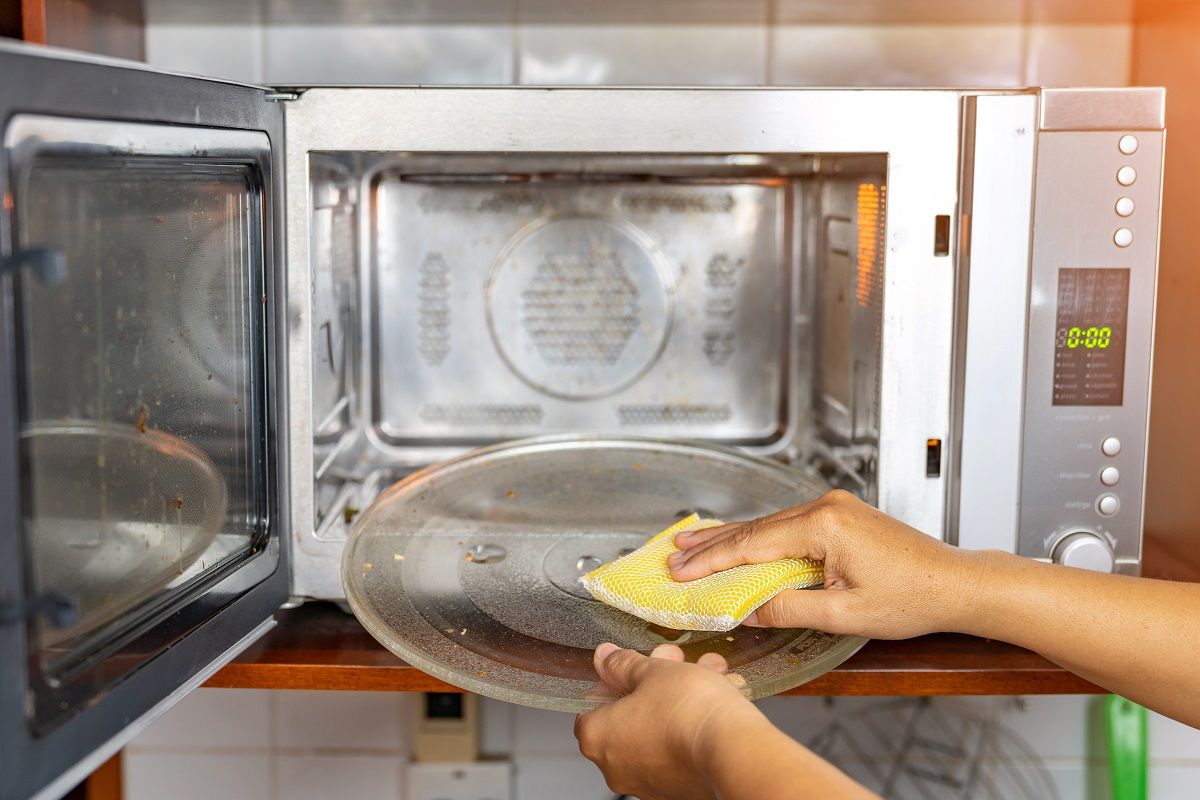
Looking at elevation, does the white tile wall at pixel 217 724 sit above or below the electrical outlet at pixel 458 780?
above

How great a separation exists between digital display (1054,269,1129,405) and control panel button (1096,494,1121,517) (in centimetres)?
7

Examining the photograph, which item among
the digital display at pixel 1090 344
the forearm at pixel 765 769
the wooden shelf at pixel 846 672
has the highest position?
the digital display at pixel 1090 344

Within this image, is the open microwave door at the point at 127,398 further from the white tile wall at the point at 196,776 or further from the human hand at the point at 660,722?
the white tile wall at the point at 196,776

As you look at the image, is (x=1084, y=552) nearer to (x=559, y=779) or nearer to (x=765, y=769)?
(x=765, y=769)

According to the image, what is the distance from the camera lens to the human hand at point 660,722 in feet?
1.89

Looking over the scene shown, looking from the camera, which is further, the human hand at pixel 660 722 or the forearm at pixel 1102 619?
the forearm at pixel 1102 619

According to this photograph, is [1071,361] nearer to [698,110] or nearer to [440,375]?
[698,110]

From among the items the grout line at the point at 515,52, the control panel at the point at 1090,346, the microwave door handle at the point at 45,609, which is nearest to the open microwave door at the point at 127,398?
the microwave door handle at the point at 45,609

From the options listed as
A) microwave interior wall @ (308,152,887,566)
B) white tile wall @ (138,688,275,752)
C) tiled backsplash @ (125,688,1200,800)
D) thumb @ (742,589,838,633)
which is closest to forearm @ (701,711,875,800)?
thumb @ (742,589,838,633)

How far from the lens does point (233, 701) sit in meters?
1.30

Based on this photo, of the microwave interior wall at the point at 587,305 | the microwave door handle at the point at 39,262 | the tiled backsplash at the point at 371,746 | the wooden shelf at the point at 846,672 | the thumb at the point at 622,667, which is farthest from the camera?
the tiled backsplash at the point at 371,746

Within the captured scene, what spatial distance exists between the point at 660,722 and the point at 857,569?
19cm

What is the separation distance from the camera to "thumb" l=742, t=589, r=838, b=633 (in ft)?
2.27

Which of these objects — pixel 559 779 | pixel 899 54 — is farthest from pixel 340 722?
pixel 899 54
